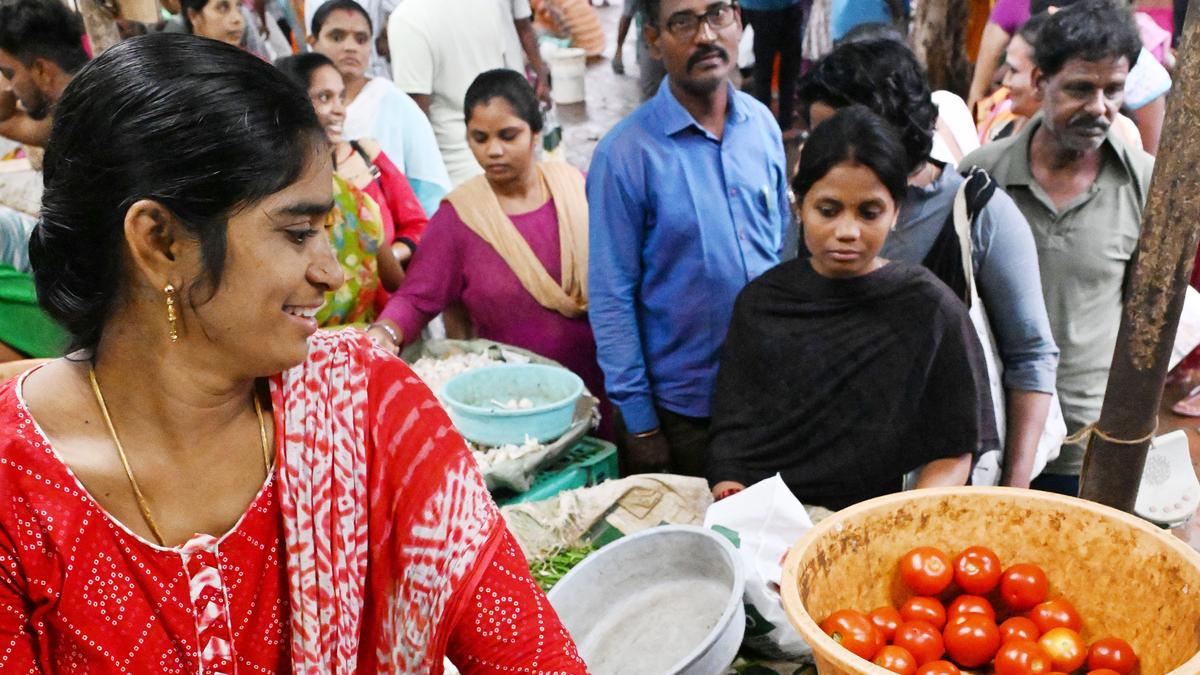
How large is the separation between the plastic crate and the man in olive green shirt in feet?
3.90

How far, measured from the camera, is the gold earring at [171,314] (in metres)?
1.21

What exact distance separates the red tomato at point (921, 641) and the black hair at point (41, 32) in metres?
2.97

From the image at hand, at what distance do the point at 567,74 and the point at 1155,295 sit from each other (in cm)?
874

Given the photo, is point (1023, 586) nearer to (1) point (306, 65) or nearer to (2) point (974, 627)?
(2) point (974, 627)

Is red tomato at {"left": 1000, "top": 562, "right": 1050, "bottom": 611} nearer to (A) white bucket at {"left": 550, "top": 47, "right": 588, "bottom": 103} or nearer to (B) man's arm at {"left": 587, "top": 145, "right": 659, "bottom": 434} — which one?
(B) man's arm at {"left": 587, "top": 145, "right": 659, "bottom": 434}

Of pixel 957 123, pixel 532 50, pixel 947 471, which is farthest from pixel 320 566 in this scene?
pixel 532 50

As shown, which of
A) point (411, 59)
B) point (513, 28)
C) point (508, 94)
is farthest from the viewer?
point (513, 28)

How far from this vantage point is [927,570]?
4.93ft

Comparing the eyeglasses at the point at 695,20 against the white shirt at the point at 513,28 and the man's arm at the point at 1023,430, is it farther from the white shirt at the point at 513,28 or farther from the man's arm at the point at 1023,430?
the white shirt at the point at 513,28

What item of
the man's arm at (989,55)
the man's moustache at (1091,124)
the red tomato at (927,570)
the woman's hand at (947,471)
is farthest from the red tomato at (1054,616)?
the man's arm at (989,55)

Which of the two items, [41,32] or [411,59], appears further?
[411,59]

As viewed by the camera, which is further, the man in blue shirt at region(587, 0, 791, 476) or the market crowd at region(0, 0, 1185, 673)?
the man in blue shirt at region(587, 0, 791, 476)

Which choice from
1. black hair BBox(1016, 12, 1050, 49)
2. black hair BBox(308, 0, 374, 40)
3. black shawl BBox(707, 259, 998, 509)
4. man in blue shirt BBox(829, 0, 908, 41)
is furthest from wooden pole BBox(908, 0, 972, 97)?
black shawl BBox(707, 259, 998, 509)

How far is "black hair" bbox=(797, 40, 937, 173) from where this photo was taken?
2336 mm
